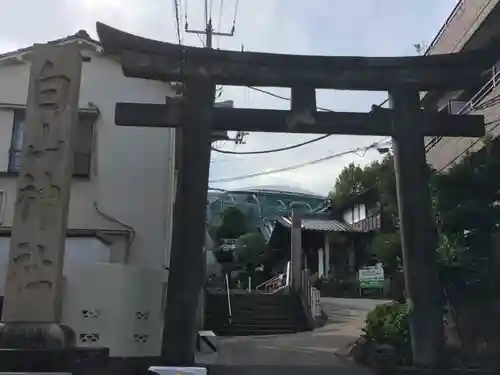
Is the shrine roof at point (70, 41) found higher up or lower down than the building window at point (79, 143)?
higher up

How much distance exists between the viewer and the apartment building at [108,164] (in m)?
15.9

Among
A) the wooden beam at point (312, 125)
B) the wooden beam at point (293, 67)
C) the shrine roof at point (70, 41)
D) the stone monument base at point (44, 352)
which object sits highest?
the shrine roof at point (70, 41)

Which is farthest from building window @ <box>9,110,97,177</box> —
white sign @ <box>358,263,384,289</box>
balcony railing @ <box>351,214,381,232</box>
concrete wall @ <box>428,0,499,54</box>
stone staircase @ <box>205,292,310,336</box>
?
balcony railing @ <box>351,214,381,232</box>

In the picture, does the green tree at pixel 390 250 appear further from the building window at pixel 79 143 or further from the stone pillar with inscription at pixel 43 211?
the building window at pixel 79 143

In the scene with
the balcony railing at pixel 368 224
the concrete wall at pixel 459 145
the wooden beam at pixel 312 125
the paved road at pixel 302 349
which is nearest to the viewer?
the wooden beam at pixel 312 125

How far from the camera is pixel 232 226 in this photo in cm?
4888

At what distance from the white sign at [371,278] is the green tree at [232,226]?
16.5m

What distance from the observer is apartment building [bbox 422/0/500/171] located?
1538 centimetres

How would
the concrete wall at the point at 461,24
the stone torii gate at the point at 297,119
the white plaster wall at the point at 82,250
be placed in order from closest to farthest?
the stone torii gate at the point at 297,119
the white plaster wall at the point at 82,250
the concrete wall at the point at 461,24

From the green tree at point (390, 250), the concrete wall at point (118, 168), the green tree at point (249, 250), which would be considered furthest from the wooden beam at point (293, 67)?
the green tree at point (249, 250)

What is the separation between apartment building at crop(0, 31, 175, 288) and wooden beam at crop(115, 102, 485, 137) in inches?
220

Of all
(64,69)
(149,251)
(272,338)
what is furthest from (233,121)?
(272,338)

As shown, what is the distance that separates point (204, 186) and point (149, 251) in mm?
6526

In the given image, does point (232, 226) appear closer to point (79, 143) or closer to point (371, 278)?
point (371, 278)
